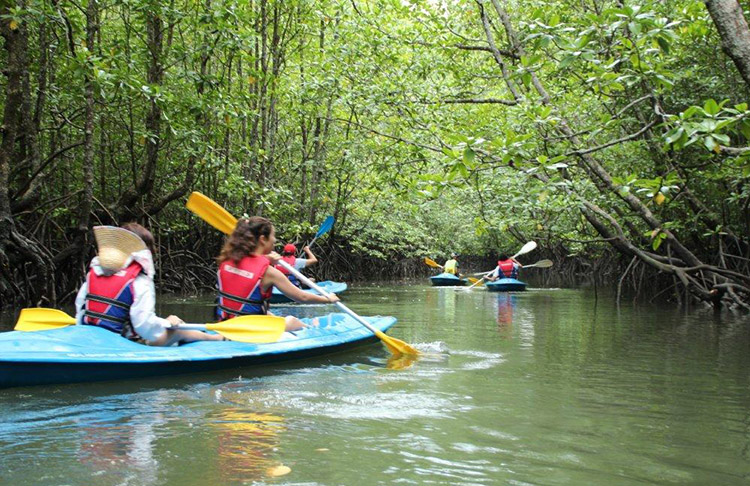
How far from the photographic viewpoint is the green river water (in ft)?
9.09

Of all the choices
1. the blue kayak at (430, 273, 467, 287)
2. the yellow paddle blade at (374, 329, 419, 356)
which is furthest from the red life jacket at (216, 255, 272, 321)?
the blue kayak at (430, 273, 467, 287)

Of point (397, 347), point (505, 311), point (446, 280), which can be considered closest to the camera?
point (397, 347)

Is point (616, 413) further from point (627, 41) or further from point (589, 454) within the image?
point (627, 41)

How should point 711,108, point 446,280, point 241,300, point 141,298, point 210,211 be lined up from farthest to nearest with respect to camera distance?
point 446,280 → point 210,211 → point 241,300 → point 141,298 → point 711,108

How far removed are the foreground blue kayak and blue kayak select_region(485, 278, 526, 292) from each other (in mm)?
11459

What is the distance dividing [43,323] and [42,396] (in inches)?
33.9

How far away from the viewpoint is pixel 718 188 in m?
9.74

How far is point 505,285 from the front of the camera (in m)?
16.2

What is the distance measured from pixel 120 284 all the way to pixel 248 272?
1.08 metres

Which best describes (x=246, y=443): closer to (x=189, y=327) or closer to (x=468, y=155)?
(x=189, y=327)

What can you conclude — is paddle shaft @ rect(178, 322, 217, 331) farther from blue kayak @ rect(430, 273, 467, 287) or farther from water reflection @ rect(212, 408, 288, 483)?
blue kayak @ rect(430, 273, 467, 287)

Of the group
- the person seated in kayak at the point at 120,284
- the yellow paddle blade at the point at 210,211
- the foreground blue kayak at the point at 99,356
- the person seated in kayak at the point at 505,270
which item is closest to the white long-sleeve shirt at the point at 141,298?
the person seated in kayak at the point at 120,284

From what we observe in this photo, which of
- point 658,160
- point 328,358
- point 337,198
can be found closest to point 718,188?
point 658,160

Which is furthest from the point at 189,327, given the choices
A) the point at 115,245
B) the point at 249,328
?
the point at 115,245
